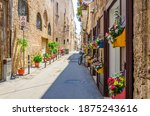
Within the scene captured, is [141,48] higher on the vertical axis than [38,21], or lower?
lower

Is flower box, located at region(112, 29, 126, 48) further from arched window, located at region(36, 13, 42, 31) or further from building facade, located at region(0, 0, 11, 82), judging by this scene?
arched window, located at region(36, 13, 42, 31)

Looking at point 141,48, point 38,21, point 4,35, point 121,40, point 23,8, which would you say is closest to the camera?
point 141,48

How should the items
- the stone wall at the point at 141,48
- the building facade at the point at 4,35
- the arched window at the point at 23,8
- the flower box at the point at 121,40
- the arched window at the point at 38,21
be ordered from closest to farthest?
1. the stone wall at the point at 141,48
2. the flower box at the point at 121,40
3. the building facade at the point at 4,35
4. the arched window at the point at 23,8
5. the arched window at the point at 38,21

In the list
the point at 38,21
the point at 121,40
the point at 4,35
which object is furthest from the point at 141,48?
the point at 38,21

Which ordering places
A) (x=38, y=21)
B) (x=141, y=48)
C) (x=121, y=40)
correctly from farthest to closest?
(x=38, y=21) → (x=121, y=40) → (x=141, y=48)

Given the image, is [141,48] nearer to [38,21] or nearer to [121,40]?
[121,40]

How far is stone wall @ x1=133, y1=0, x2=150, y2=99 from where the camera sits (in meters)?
3.68

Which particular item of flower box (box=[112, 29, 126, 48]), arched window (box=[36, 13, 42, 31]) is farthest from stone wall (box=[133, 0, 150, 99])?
arched window (box=[36, 13, 42, 31])

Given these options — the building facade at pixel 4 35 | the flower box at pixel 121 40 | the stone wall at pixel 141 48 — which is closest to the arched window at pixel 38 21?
the building facade at pixel 4 35

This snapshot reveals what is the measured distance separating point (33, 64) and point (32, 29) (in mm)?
2864

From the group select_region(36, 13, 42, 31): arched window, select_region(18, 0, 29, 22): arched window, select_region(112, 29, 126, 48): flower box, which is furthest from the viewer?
select_region(36, 13, 42, 31): arched window

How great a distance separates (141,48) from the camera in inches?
153

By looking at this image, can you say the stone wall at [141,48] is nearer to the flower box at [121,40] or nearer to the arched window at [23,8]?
the flower box at [121,40]

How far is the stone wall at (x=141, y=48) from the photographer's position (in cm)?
368
